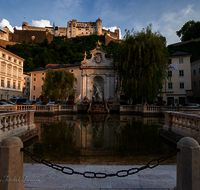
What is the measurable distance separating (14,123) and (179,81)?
1594 inches

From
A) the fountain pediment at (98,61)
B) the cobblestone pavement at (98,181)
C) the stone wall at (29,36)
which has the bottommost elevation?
the cobblestone pavement at (98,181)

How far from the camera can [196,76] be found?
39.4m

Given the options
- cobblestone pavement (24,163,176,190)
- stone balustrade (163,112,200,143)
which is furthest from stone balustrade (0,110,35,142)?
stone balustrade (163,112,200,143)

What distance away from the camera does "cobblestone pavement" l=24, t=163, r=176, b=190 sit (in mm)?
3113

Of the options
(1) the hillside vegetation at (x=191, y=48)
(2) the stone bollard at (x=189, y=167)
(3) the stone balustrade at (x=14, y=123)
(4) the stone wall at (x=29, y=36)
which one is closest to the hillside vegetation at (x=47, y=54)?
(4) the stone wall at (x=29, y=36)

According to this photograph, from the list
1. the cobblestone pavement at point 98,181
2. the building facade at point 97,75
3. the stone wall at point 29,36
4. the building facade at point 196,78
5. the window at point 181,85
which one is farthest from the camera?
the stone wall at point 29,36

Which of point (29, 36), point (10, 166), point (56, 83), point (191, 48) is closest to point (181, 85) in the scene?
point (56, 83)

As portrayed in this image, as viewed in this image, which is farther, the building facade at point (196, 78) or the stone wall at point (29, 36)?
the stone wall at point (29, 36)

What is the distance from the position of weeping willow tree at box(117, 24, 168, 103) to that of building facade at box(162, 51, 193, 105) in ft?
60.8

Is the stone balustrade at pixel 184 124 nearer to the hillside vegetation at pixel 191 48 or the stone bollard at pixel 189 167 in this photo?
the stone bollard at pixel 189 167

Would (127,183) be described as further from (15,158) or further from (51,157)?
(51,157)

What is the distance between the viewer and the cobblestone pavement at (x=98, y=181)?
3.11 metres

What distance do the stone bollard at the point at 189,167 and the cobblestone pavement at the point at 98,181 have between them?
0.62 metres

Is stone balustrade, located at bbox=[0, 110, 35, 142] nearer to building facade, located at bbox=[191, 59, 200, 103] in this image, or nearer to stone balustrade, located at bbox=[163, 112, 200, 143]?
stone balustrade, located at bbox=[163, 112, 200, 143]
